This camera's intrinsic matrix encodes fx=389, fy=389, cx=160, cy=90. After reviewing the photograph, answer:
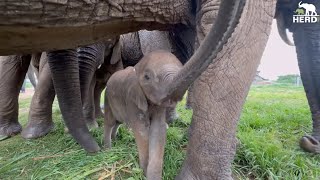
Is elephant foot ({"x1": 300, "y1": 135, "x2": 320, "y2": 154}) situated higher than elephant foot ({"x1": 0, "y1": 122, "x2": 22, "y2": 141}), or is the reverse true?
elephant foot ({"x1": 300, "y1": 135, "x2": 320, "y2": 154})

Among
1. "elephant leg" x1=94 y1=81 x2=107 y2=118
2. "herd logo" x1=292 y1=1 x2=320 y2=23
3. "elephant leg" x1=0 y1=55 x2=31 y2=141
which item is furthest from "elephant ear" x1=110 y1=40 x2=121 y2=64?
"herd logo" x1=292 y1=1 x2=320 y2=23

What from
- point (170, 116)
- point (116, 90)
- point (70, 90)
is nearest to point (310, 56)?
point (170, 116)

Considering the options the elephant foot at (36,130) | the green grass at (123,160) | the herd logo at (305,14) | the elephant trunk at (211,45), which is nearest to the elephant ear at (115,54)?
the elephant foot at (36,130)

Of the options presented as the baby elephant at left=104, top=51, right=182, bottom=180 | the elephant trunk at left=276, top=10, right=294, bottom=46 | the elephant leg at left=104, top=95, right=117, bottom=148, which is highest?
the elephant trunk at left=276, top=10, right=294, bottom=46

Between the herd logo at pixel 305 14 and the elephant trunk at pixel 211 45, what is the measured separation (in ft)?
4.47

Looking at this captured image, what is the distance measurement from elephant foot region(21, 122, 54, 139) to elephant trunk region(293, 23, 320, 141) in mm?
1582

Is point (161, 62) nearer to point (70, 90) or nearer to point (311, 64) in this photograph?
point (70, 90)

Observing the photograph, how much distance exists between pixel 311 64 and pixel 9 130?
Answer: 193cm

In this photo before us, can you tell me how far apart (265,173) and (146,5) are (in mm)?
858

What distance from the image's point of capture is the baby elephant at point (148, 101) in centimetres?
126

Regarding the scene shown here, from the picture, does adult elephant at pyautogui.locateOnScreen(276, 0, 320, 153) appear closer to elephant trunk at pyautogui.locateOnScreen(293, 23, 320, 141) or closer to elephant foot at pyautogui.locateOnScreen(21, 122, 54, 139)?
elephant trunk at pyautogui.locateOnScreen(293, 23, 320, 141)

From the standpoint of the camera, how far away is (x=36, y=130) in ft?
7.93

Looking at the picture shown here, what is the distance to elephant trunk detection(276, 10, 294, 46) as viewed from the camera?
7.92ft

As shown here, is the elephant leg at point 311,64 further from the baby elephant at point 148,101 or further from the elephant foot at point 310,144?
the baby elephant at point 148,101
